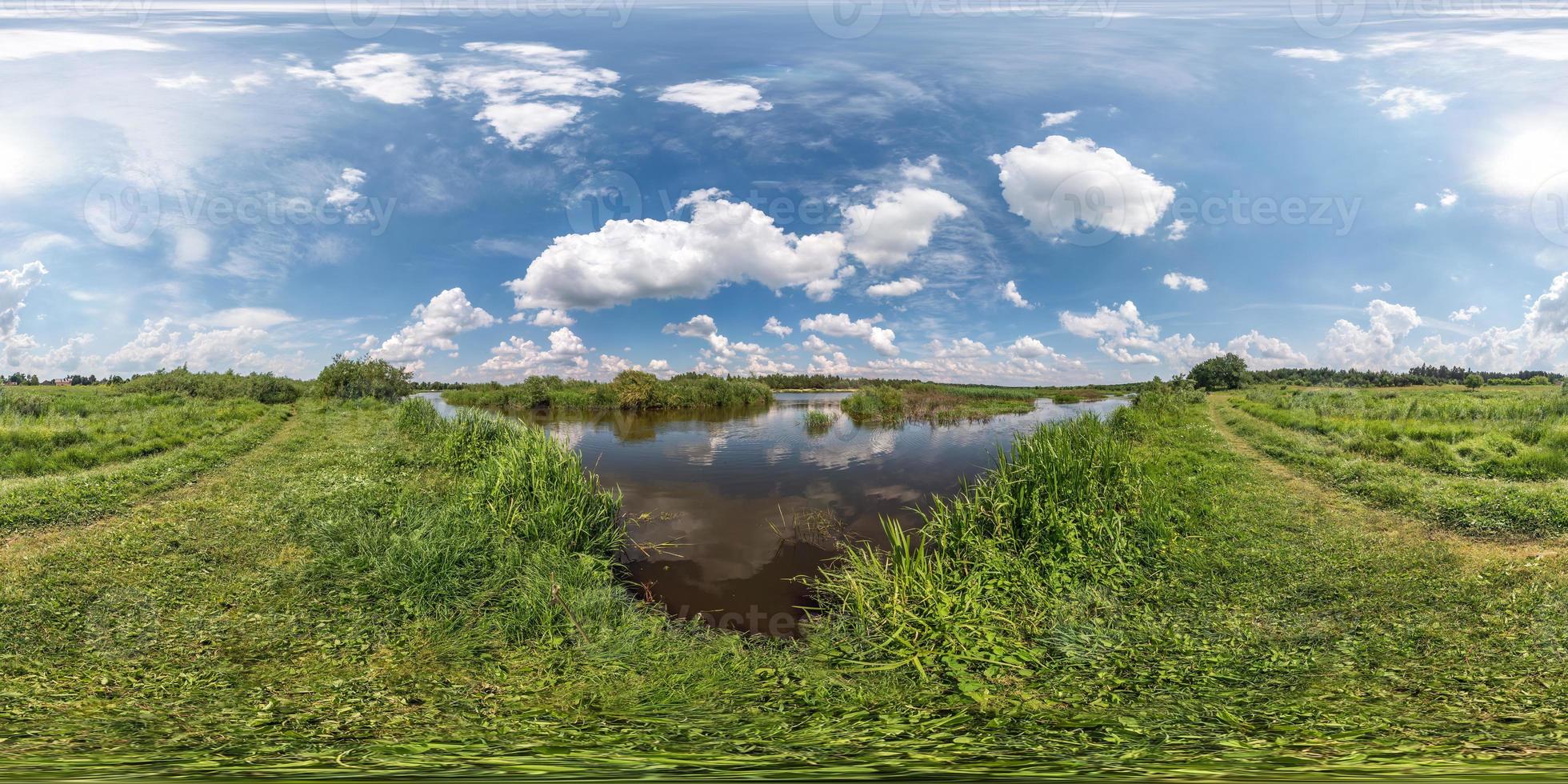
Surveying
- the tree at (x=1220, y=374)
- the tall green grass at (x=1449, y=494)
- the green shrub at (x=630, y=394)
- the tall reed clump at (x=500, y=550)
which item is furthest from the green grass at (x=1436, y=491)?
the tree at (x=1220, y=374)

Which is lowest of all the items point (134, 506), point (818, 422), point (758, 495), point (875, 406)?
point (758, 495)

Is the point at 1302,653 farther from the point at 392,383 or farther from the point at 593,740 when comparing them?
the point at 392,383

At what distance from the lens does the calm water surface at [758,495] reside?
6.32 m

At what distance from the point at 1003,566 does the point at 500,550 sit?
16.4 ft

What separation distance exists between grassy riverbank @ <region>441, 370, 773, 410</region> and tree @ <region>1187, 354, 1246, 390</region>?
105 ft

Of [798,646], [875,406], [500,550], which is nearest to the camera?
[798,646]

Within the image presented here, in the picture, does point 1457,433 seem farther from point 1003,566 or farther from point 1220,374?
point 1220,374

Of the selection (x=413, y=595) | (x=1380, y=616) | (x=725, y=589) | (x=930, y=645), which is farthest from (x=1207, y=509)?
(x=413, y=595)

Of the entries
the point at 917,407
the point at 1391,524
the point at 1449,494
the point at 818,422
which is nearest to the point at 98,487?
the point at 818,422

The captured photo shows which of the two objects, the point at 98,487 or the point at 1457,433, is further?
the point at 1457,433

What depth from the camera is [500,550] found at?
576cm

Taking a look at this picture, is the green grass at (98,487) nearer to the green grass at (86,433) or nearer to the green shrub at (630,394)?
the green grass at (86,433)

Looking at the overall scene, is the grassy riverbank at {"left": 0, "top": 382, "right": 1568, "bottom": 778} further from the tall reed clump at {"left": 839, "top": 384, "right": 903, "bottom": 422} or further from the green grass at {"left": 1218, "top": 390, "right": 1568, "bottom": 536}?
the tall reed clump at {"left": 839, "top": 384, "right": 903, "bottom": 422}

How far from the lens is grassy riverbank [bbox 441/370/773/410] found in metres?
27.9
